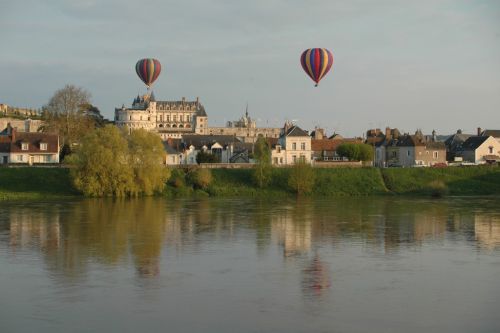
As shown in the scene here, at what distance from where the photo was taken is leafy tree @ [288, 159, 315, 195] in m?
56.4

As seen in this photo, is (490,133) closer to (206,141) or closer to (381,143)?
(381,143)

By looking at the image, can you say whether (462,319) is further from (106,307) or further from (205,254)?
(205,254)

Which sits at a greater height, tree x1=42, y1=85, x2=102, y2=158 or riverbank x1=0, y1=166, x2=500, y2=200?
tree x1=42, y1=85, x2=102, y2=158

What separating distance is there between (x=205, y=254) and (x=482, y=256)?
30.5 feet

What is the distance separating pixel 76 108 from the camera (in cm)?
7775

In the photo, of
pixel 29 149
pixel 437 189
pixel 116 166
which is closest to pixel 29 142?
pixel 29 149

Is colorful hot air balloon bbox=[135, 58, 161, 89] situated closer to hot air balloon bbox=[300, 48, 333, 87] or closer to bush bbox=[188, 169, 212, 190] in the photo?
hot air balloon bbox=[300, 48, 333, 87]

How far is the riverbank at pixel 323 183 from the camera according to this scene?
54.1 meters

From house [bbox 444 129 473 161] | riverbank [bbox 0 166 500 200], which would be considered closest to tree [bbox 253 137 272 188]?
riverbank [bbox 0 166 500 200]

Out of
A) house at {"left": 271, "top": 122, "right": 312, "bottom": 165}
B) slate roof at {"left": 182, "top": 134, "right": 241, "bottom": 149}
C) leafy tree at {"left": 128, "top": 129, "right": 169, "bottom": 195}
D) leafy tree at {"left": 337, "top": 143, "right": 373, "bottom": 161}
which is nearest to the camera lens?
leafy tree at {"left": 128, "top": 129, "right": 169, "bottom": 195}

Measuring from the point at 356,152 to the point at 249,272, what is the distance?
5086 cm

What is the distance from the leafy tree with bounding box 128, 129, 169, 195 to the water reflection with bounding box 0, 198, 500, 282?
17.8ft

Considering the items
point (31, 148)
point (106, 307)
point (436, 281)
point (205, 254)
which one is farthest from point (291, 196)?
point (106, 307)

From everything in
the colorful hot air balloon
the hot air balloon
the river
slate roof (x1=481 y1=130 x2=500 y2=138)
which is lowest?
the river
